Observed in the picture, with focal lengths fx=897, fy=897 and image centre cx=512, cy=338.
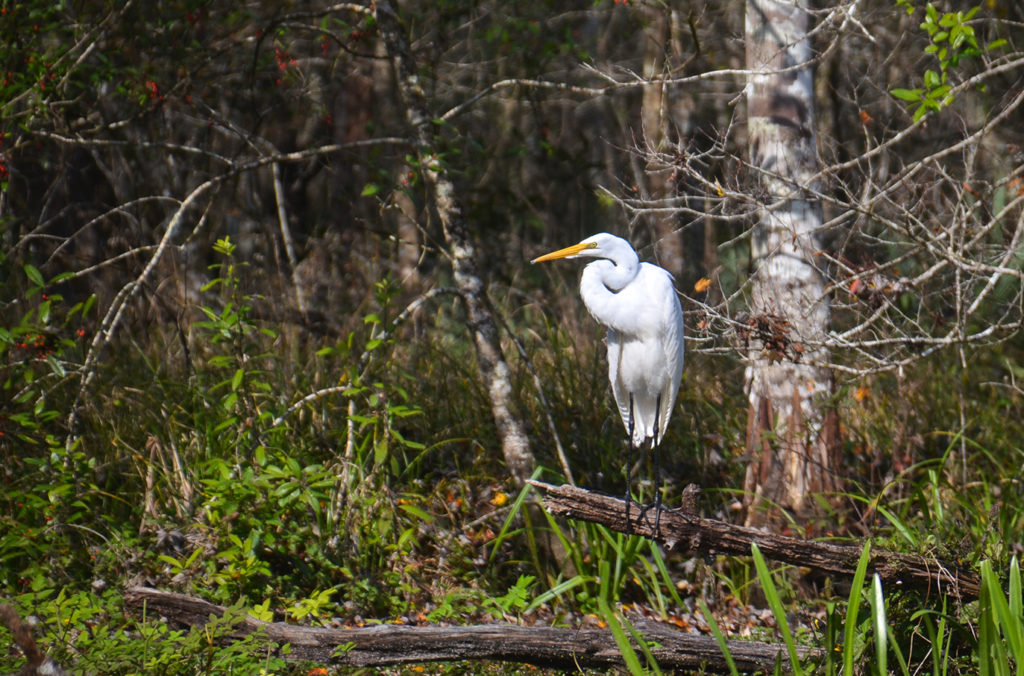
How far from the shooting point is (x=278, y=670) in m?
3.22

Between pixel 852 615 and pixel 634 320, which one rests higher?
pixel 634 320

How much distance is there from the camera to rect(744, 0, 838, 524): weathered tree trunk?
4.30m

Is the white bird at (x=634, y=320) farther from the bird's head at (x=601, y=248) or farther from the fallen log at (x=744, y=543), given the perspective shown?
the fallen log at (x=744, y=543)

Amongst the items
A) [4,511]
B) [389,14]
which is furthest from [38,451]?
[389,14]

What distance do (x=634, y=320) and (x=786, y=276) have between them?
1560 mm

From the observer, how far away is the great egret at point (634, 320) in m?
3.02

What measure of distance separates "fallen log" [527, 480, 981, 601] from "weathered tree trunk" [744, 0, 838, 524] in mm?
1271

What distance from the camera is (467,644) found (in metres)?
3.26

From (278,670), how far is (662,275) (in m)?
1.97

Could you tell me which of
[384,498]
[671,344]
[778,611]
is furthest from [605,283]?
[384,498]

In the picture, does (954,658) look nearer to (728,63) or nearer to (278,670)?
(278,670)

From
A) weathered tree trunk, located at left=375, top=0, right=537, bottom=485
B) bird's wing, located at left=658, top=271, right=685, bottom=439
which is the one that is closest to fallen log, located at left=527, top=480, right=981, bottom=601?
bird's wing, located at left=658, top=271, right=685, bottom=439

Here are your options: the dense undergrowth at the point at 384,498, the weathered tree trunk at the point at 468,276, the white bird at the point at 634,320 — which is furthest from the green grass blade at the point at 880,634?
the weathered tree trunk at the point at 468,276

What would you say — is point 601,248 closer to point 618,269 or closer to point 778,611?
point 618,269
